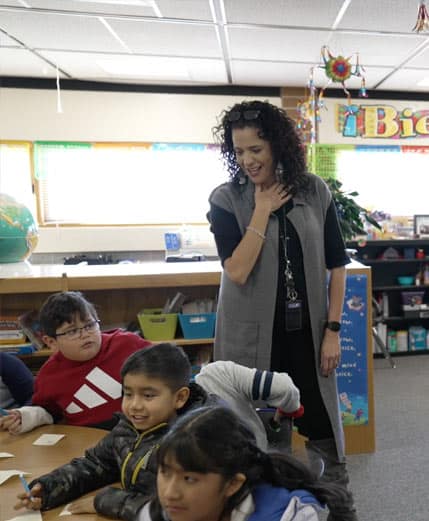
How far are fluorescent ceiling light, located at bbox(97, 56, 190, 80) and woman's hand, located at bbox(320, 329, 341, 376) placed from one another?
10.0 ft

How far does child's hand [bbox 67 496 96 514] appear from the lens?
0.84 metres

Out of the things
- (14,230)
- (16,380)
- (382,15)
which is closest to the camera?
(16,380)

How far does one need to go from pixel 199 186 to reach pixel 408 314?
248 centimetres

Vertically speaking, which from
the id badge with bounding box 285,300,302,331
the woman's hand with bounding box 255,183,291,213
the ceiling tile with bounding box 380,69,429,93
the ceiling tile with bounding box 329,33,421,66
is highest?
the ceiling tile with bounding box 380,69,429,93

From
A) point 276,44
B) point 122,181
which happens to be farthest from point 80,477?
point 122,181

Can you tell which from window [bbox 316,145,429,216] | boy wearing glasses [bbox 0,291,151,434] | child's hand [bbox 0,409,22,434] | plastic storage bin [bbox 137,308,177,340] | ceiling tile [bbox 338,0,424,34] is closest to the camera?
child's hand [bbox 0,409,22,434]

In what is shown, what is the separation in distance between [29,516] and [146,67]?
374cm

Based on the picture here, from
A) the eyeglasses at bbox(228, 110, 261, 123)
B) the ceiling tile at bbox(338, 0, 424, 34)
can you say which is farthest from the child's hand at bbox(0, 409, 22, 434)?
the ceiling tile at bbox(338, 0, 424, 34)

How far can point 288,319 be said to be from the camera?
1242 millimetres

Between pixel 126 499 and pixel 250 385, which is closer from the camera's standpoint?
pixel 126 499

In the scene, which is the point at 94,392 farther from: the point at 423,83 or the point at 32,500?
the point at 423,83

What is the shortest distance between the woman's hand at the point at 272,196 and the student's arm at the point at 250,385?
1.52 ft

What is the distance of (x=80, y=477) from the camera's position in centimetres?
91

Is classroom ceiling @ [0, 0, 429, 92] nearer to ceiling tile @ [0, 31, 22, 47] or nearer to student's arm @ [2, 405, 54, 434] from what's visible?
ceiling tile @ [0, 31, 22, 47]
